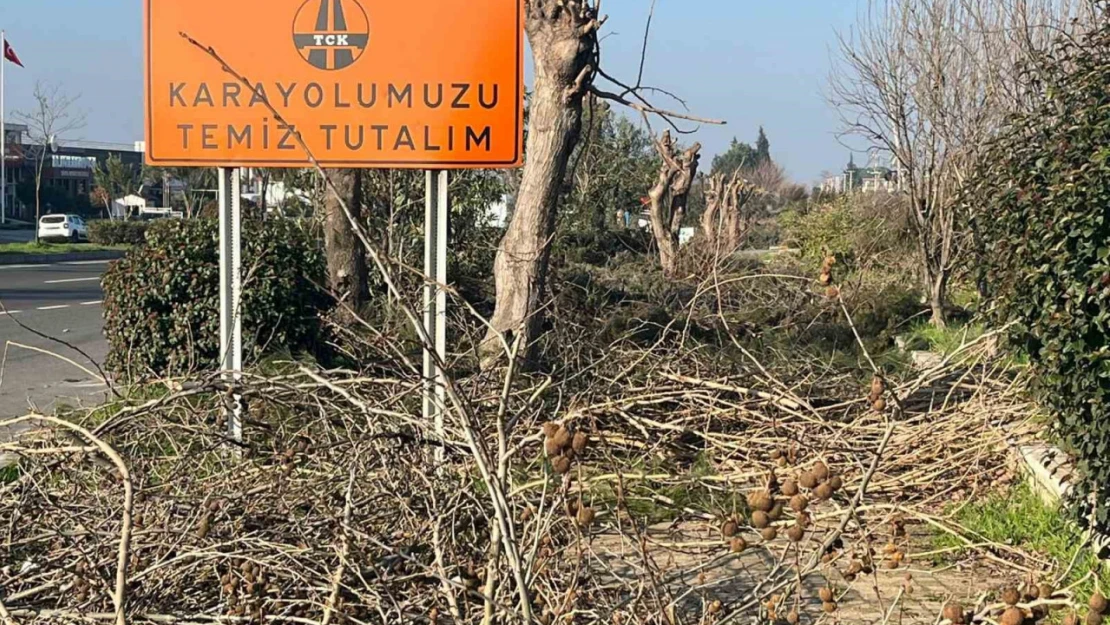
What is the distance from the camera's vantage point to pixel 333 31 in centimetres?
650

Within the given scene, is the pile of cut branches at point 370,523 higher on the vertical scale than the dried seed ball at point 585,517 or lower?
lower

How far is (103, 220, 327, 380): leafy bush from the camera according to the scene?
27.5 ft

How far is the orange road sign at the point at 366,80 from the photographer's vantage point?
6.49 metres

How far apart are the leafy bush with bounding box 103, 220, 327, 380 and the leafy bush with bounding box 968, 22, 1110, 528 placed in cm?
500

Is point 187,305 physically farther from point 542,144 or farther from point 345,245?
point 542,144

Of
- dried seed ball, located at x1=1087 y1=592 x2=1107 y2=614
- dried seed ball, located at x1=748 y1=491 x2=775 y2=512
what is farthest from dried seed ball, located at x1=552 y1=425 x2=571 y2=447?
dried seed ball, located at x1=1087 y1=592 x2=1107 y2=614

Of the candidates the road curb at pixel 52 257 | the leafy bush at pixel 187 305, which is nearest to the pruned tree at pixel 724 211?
the leafy bush at pixel 187 305

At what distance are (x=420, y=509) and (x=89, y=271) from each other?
1042 inches

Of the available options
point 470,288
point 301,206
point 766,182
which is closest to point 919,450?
point 470,288

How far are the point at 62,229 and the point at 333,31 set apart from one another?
40.2 m

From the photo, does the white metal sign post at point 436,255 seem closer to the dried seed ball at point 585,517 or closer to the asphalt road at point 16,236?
the dried seed ball at point 585,517

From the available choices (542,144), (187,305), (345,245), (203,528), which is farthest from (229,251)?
(345,245)

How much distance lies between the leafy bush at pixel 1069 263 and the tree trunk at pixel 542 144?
321cm

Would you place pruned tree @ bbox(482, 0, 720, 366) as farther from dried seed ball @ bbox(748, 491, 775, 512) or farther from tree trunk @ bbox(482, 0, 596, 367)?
dried seed ball @ bbox(748, 491, 775, 512)
